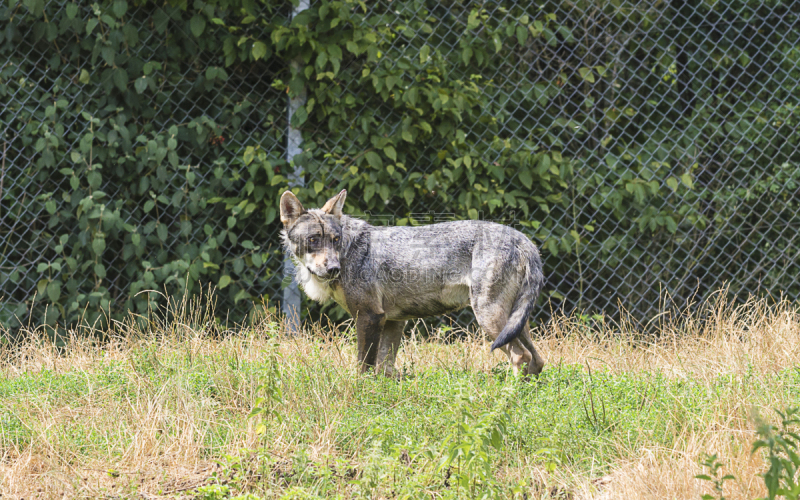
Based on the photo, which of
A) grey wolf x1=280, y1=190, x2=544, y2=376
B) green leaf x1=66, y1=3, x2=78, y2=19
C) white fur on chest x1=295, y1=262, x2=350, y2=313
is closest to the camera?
grey wolf x1=280, y1=190, x2=544, y2=376

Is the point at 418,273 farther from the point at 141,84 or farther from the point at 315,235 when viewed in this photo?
the point at 141,84

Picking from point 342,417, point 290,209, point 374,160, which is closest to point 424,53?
point 374,160

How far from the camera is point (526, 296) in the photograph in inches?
181

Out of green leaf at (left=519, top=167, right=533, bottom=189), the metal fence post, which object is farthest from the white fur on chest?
green leaf at (left=519, top=167, right=533, bottom=189)

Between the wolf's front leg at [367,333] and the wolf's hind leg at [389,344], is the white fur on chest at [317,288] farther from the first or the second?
the wolf's hind leg at [389,344]

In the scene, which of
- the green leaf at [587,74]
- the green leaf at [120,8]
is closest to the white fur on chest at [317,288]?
the green leaf at [120,8]

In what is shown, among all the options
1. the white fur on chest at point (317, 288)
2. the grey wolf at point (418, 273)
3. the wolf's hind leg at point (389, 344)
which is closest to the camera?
the grey wolf at point (418, 273)

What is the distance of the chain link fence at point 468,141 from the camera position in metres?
6.04

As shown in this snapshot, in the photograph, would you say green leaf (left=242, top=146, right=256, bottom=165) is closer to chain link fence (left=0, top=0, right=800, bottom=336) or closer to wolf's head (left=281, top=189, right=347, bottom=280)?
chain link fence (left=0, top=0, right=800, bottom=336)

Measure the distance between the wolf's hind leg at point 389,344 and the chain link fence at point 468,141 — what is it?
60.1 inches

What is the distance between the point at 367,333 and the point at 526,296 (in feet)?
3.29

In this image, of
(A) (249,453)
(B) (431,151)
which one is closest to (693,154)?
(B) (431,151)

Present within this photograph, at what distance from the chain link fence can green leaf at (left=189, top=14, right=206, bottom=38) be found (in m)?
0.10

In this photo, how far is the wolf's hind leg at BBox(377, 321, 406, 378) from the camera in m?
4.75
